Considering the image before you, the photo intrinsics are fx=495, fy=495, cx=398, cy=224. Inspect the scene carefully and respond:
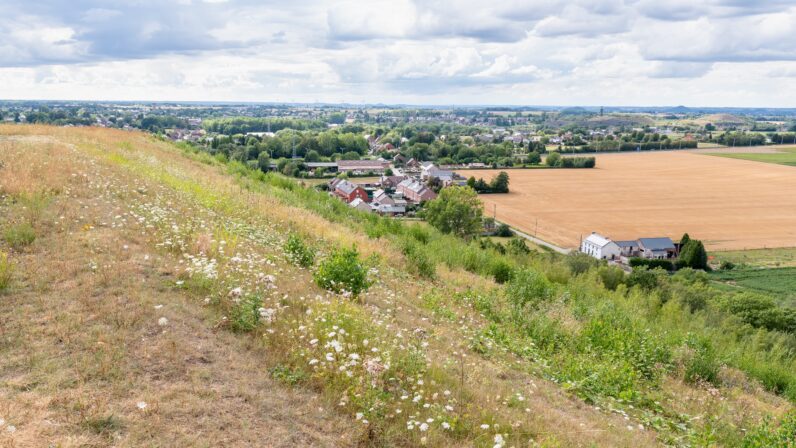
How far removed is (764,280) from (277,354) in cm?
4261

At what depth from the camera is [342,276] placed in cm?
849

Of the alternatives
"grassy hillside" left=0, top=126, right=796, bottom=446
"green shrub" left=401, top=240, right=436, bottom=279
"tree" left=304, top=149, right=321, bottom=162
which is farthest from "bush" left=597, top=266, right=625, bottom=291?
"tree" left=304, top=149, right=321, bottom=162

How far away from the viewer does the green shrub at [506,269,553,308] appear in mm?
11867

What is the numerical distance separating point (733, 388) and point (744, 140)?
166 m

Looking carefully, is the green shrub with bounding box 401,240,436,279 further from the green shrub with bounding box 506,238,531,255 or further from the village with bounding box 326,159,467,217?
the village with bounding box 326,159,467,217

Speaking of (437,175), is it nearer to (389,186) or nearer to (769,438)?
(389,186)

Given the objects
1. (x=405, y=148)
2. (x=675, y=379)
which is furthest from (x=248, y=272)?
(x=405, y=148)

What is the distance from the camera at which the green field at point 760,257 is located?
41.6 meters

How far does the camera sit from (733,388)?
29.1ft

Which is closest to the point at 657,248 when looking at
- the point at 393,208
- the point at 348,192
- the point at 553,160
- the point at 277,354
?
the point at 393,208

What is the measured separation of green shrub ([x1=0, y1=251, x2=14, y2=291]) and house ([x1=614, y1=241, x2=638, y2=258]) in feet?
156

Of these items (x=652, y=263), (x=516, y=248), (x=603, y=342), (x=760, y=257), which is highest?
(x=603, y=342)

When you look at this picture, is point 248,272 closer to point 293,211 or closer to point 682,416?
point 682,416

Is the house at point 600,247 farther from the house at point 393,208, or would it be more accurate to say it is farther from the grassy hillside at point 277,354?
the grassy hillside at point 277,354
